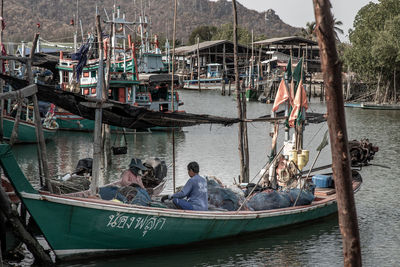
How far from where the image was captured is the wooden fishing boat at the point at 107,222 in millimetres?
11125

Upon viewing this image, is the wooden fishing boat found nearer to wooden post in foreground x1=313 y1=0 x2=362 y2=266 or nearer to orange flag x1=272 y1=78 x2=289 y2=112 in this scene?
orange flag x1=272 y1=78 x2=289 y2=112

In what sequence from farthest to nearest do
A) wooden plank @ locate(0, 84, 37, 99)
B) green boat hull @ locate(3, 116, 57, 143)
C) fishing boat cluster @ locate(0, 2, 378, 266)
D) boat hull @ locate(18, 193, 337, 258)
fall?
green boat hull @ locate(3, 116, 57, 143)
fishing boat cluster @ locate(0, 2, 378, 266)
boat hull @ locate(18, 193, 337, 258)
wooden plank @ locate(0, 84, 37, 99)

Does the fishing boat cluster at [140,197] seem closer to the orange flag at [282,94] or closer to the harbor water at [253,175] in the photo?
the orange flag at [282,94]

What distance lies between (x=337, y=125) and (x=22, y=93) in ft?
22.9

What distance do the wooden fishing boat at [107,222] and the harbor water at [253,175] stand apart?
32 cm

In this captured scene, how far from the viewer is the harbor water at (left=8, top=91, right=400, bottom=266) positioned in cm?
1317

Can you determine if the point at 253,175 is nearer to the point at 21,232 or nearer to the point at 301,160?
the point at 301,160

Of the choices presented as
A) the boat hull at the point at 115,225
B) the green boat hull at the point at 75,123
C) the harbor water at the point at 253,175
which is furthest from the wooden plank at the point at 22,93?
the green boat hull at the point at 75,123

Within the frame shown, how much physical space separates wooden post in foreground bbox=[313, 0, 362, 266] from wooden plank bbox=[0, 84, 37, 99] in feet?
22.2

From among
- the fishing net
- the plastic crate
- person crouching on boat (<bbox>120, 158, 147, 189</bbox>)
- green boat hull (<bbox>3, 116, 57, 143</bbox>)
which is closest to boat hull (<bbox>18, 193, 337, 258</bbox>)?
the fishing net

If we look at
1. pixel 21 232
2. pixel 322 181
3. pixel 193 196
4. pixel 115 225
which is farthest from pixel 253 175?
pixel 21 232

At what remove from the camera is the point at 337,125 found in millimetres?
5965

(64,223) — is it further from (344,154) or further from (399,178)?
(399,178)

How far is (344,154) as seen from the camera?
6027mm
